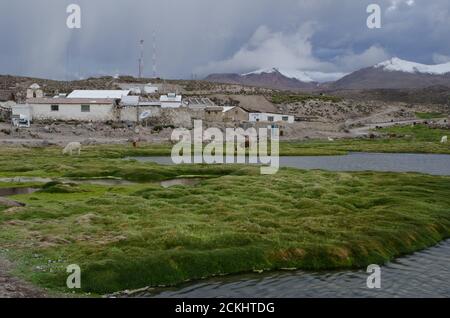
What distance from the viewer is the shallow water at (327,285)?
24188 millimetres

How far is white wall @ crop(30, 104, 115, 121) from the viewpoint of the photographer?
5359 inches

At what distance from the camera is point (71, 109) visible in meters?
138

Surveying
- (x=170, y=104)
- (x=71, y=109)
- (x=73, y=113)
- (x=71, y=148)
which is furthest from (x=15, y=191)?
(x=170, y=104)

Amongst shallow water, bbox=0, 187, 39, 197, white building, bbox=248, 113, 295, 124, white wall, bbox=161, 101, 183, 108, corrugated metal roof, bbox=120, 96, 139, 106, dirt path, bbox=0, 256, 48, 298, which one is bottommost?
dirt path, bbox=0, 256, 48, 298

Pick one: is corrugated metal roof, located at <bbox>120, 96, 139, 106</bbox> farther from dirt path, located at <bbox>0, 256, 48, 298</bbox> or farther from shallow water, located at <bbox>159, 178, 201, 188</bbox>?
dirt path, located at <bbox>0, 256, 48, 298</bbox>

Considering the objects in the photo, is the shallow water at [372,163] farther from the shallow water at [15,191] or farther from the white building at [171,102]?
the white building at [171,102]

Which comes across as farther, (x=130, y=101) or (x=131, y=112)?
(x=130, y=101)

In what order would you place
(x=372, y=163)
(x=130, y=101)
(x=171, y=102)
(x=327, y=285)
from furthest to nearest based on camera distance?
1. (x=171, y=102)
2. (x=130, y=101)
3. (x=372, y=163)
4. (x=327, y=285)

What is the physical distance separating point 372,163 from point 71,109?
81.4 m

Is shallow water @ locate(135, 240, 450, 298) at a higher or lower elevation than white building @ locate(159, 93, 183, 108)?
lower

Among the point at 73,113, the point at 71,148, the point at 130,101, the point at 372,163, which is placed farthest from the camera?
the point at 130,101

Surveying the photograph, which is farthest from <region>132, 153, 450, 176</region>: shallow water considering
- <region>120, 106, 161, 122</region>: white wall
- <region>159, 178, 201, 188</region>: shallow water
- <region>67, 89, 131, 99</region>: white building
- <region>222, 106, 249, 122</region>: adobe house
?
<region>67, 89, 131, 99</region>: white building

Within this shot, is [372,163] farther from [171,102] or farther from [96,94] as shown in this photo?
[96,94]

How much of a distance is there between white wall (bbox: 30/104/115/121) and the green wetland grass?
8947 cm
